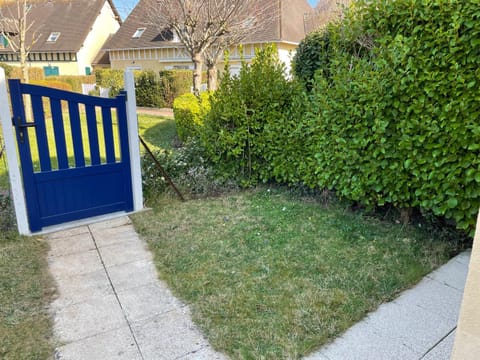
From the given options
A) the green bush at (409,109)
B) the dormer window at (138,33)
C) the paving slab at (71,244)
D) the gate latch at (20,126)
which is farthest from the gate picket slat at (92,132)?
the dormer window at (138,33)

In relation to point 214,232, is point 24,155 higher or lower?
higher

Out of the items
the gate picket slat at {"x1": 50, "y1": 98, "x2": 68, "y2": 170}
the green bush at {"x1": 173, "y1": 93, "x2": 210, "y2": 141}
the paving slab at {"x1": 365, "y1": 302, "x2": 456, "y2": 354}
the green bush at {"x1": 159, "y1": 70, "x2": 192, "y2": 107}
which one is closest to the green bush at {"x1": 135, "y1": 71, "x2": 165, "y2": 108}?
the green bush at {"x1": 159, "y1": 70, "x2": 192, "y2": 107}

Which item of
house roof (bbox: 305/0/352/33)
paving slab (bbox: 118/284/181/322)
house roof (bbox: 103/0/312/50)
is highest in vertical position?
house roof (bbox: 103/0/312/50)

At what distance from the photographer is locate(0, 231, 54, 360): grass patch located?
224 cm

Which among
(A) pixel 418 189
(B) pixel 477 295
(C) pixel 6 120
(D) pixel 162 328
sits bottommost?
(D) pixel 162 328

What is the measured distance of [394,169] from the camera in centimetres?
342

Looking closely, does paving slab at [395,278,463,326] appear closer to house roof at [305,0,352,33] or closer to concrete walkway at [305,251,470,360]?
concrete walkway at [305,251,470,360]

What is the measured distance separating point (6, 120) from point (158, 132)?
6848mm

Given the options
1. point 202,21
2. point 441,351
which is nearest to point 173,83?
point 202,21

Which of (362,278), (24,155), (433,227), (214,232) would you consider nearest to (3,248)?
(24,155)

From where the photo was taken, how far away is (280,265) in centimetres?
314

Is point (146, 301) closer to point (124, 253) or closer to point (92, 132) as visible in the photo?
point (124, 253)

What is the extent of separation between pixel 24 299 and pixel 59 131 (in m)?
1.79

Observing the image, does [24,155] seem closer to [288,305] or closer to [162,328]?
[162,328]
